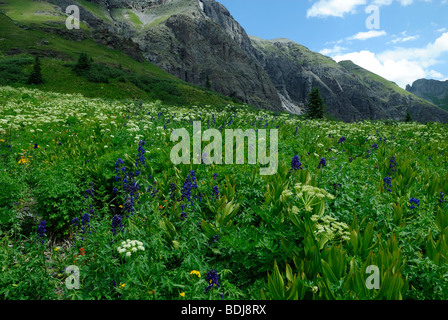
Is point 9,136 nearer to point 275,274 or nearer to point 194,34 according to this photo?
point 275,274

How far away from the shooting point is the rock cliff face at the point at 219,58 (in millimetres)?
89375

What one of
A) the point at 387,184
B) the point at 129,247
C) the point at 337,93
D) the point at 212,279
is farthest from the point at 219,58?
the point at 212,279

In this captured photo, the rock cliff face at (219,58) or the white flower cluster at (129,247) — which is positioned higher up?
the rock cliff face at (219,58)

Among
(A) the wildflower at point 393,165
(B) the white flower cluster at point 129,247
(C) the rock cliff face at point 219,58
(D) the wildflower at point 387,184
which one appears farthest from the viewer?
(C) the rock cliff face at point 219,58

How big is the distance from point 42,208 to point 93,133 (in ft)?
13.0

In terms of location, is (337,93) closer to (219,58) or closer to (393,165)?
(219,58)

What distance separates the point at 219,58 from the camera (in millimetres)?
102312

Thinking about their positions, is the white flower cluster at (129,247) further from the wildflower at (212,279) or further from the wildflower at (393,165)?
the wildflower at (393,165)

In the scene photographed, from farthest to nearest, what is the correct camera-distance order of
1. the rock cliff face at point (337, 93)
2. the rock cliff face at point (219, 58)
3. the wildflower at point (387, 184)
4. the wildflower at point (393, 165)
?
the rock cliff face at point (337, 93) < the rock cliff face at point (219, 58) < the wildflower at point (393, 165) < the wildflower at point (387, 184)

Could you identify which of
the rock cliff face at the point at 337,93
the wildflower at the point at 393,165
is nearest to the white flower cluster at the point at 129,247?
the wildflower at the point at 393,165

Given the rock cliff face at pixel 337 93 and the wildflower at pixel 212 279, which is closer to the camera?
the wildflower at pixel 212 279

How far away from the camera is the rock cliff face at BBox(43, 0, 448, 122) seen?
3519 inches

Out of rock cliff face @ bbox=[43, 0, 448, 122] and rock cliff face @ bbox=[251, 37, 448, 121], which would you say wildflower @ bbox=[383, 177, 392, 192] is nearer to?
rock cliff face @ bbox=[43, 0, 448, 122]

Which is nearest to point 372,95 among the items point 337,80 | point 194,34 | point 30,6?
point 337,80
